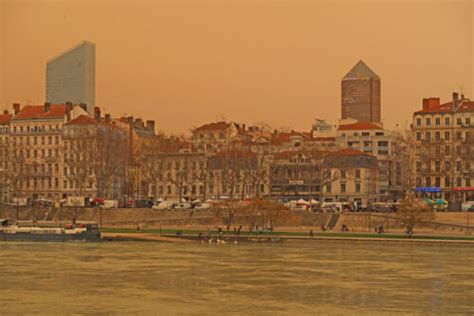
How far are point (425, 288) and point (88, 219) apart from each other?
48.7 m

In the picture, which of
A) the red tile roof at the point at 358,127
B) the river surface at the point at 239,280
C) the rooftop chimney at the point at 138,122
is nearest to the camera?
the river surface at the point at 239,280

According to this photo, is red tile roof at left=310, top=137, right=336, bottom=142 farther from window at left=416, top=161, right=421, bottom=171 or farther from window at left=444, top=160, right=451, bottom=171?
window at left=444, top=160, right=451, bottom=171

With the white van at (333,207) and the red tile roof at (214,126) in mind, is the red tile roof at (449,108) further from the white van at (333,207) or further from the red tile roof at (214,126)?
the red tile roof at (214,126)

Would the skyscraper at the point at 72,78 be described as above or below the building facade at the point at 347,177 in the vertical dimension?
above

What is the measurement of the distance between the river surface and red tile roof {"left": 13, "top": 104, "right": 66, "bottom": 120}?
49.4m

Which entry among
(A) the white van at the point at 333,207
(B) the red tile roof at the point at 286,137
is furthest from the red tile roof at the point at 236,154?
(A) the white van at the point at 333,207

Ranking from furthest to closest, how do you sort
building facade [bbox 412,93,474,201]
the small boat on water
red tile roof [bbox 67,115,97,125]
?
red tile roof [bbox 67,115,97,125] → building facade [bbox 412,93,474,201] → the small boat on water

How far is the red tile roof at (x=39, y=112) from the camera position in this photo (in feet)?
349

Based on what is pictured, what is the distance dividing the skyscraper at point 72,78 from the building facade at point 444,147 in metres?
74.4

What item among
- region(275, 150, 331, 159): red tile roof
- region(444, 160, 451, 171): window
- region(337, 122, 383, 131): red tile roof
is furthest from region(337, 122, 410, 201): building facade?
region(444, 160, 451, 171): window

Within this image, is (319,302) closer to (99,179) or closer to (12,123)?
(99,179)

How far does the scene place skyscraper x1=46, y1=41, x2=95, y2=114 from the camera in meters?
155

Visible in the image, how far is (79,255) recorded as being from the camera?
171 feet

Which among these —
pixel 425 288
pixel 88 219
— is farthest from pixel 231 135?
pixel 425 288
